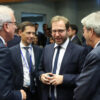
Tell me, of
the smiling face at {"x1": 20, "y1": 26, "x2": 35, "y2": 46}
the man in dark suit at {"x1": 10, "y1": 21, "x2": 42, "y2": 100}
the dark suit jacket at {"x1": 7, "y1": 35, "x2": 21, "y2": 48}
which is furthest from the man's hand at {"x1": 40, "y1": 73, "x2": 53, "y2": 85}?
the dark suit jacket at {"x1": 7, "y1": 35, "x2": 21, "y2": 48}

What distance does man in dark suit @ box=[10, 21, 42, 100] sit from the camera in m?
2.83

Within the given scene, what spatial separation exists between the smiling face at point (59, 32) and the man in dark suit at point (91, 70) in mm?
552

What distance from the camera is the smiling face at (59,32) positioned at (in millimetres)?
2697

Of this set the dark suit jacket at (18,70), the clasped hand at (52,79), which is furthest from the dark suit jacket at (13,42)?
the clasped hand at (52,79)

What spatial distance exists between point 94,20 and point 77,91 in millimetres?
752

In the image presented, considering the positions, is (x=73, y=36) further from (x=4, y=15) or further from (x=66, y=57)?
(x=4, y=15)

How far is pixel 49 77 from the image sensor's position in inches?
99.7

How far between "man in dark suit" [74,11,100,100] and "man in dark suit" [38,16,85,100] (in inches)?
18.0

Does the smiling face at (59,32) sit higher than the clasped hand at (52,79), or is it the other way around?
the smiling face at (59,32)

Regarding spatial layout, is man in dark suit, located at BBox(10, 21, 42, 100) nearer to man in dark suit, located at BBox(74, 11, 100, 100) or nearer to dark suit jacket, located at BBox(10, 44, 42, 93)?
dark suit jacket, located at BBox(10, 44, 42, 93)

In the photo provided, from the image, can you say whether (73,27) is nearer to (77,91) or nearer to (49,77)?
(49,77)

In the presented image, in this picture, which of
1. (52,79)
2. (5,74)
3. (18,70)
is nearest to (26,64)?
(18,70)

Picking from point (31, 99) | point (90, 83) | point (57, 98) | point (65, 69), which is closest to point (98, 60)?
point (90, 83)

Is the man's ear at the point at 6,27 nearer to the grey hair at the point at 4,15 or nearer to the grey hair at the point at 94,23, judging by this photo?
the grey hair at the point at 4,15
